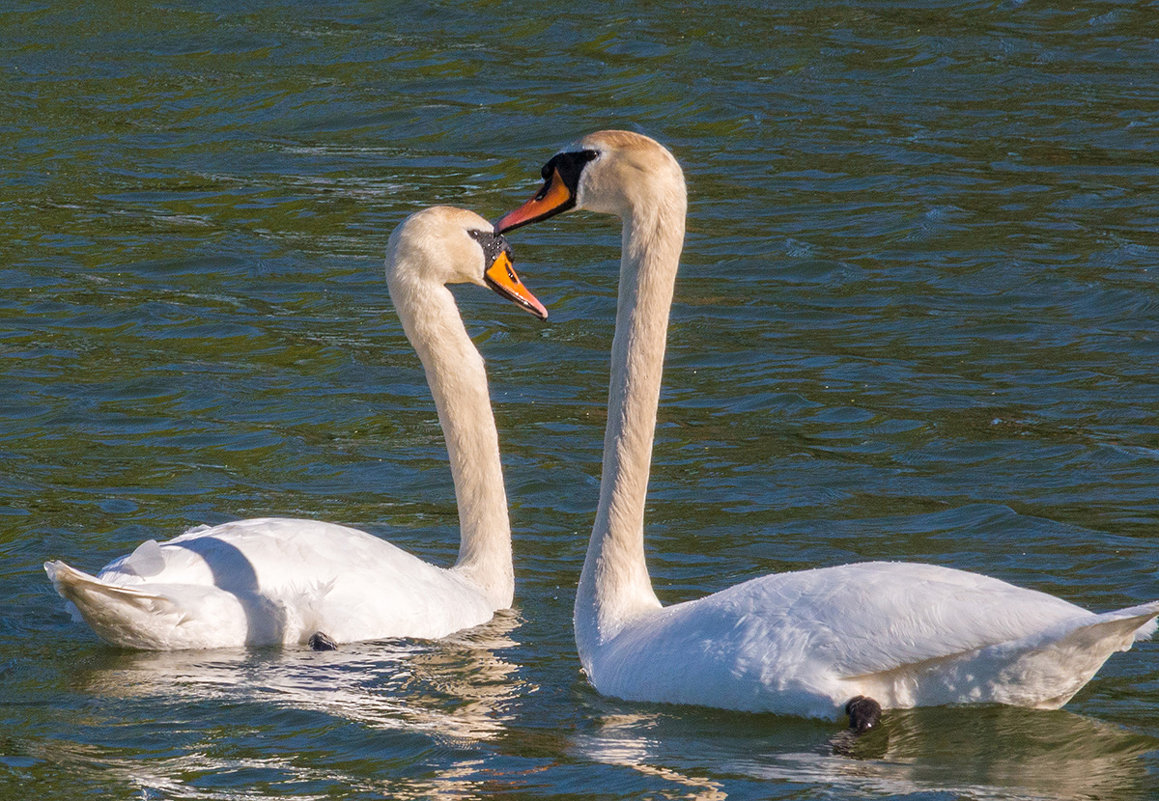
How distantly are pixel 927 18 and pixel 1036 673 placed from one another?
12274 mm

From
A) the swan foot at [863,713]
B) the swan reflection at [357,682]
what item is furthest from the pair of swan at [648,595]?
the swan reflection at [357,682]

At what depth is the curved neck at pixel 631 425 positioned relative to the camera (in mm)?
6801

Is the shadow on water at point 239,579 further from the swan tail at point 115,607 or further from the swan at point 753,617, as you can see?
the swan at point 753,617

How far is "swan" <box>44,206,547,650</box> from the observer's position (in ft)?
23.3

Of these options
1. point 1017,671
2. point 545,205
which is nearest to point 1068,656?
point 1017,671

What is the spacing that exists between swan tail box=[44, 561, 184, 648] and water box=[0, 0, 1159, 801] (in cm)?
16

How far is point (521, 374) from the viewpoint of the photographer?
11.1 meters

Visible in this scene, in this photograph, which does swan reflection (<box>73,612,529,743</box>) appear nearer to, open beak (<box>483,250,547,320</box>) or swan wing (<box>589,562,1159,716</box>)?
swan wing (<box>589,562,1159,716</box>)

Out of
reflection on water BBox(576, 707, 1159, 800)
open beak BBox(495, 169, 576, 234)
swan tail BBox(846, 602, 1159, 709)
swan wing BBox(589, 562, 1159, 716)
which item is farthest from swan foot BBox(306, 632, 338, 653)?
swan tail BBox(846, 602, 1159, 709)

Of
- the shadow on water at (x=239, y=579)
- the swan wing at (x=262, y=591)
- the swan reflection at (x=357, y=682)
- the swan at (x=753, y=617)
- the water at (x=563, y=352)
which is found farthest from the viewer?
the shadow on water at (x=239, y=579)

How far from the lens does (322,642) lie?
24.1 ft

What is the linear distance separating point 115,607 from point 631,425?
1.88m

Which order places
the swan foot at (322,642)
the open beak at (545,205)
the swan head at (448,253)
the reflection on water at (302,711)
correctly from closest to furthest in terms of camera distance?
the reflection on water at (302,711)
the open beak at (545,205)
the swan foot at (322,642)
the swan head at (448,253)

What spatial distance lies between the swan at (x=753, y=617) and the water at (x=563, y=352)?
0.53 ft
